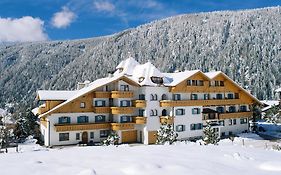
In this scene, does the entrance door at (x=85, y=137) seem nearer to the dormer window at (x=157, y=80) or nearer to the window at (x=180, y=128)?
the dormer window at (x=157, y=80)

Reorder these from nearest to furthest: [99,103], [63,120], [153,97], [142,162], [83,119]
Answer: [142,162], [63,120], [83,119], [99,103], [153,97]

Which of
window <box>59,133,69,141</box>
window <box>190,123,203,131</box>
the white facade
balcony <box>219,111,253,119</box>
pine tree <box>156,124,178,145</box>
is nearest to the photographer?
pine tree <box>156,124,178,145</box>

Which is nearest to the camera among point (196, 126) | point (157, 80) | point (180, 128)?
point (157, 80)

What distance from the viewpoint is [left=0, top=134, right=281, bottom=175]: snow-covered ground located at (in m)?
10.1

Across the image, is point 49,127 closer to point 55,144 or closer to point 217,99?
point 55,144

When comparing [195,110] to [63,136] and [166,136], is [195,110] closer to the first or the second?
[166,136]

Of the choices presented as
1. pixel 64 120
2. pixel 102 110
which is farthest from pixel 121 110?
pixel 64 120

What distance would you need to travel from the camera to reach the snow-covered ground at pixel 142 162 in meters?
10.1

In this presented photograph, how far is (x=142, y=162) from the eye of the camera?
1100 centimetres

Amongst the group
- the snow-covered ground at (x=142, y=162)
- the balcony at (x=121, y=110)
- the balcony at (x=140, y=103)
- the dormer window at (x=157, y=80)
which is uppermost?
the dormer window at (x=157, y=80)

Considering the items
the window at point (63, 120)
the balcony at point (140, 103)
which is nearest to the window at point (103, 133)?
the window at point (63, 120)

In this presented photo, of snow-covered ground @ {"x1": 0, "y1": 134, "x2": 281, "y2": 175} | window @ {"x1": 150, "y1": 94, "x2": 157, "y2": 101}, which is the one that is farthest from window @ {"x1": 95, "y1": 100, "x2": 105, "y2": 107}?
snow-covered ground @ {"x1": 0, "y1": 134, "x2": 281, "y2": 175}

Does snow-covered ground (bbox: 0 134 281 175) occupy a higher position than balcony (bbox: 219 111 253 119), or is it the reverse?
balcony (bbox: 219 111 253 119)

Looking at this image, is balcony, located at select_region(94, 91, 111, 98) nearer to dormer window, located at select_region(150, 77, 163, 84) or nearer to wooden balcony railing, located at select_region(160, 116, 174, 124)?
dormer window, located at select_region(150, 77, 163, 84)
